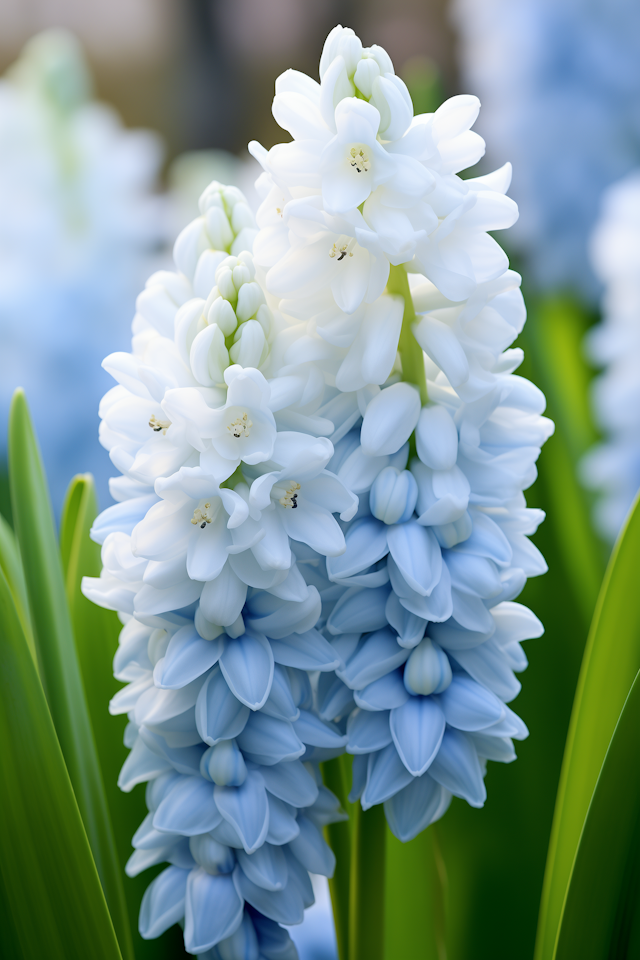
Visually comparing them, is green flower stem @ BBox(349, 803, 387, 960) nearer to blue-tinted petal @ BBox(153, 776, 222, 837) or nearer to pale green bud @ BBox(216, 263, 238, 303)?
blue-tinted petal @ BBox(153, 776, 222, 837)

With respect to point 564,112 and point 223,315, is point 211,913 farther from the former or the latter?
point 564,112

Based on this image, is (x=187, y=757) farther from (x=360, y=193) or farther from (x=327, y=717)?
(x=360, y=193)

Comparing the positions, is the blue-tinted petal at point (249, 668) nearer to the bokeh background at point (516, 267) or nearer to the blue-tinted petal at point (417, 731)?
the blue-tinted petal at point (417, 731)

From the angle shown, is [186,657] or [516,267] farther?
[516,267]

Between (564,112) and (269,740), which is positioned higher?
(564,112)

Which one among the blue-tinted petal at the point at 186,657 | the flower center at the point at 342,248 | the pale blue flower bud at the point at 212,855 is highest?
the flower center at the point at 342,248

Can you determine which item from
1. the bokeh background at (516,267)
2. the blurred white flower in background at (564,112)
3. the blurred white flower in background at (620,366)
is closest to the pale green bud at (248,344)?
the bokeh background at (516,267)

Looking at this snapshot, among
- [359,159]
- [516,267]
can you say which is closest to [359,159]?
[359,159]
